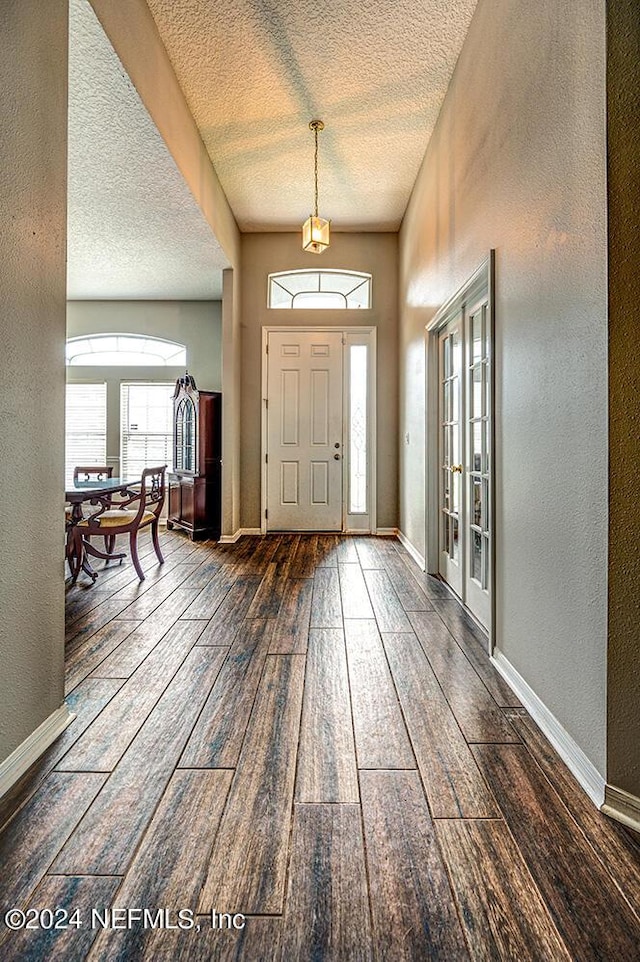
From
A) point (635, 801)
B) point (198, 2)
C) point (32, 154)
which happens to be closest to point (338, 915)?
point (635, 801)

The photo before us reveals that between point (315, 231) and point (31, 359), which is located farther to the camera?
point (315, 231)

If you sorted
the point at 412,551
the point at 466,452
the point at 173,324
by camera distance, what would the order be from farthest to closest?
the point at 173,324, the point at 412,551, the point at 466,452

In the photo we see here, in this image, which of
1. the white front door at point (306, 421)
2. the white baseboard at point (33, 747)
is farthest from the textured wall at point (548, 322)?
the white front door at point (306, 421)

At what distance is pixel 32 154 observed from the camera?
164cm

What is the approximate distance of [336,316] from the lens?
233 inches

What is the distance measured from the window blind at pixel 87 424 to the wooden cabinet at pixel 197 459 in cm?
137

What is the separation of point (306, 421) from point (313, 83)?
10.5 ft

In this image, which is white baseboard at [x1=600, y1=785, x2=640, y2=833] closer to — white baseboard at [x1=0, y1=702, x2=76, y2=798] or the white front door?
white baseboard at [x1=0, y1=702, x2=76, y2=798]

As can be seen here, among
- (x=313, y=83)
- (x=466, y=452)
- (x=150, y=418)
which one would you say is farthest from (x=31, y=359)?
(x=150, y=418)

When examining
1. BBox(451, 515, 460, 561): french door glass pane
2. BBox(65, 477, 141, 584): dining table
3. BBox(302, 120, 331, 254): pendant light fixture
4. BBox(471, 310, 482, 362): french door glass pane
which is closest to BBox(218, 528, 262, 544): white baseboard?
BBox(65, 477, 141, 584): dining table

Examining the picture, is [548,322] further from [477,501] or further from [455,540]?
[455,540]

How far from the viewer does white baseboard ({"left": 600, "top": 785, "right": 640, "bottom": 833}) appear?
4.50 feet

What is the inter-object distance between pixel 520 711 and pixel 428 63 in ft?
12.4

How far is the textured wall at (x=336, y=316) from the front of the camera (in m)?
5.87
